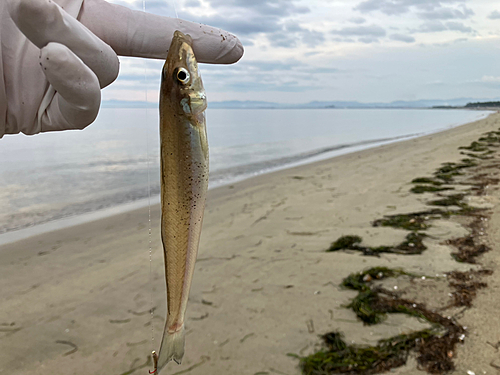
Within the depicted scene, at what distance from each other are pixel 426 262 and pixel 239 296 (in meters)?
2.63

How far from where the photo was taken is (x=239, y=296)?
4715 millimetres

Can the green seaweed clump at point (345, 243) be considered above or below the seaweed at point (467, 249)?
below

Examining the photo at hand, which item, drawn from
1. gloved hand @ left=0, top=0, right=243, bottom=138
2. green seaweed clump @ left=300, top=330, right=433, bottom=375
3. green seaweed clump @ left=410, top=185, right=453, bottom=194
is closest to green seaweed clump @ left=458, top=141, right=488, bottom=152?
green seaweed clump @ left=410, top=185, right=453, bottom=194

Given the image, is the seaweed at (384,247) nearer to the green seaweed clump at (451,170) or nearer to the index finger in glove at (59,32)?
the index finger in glove at (59,32)

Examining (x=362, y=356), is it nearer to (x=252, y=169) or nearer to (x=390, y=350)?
(x=390, y=350)

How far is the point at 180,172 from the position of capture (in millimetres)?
1217

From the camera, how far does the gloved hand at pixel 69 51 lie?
1.29 metres

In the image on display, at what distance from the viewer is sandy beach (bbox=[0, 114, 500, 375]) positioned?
12.0ft

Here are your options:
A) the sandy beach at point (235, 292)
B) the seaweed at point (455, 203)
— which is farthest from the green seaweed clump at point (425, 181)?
the seaweed at point (455, 203)

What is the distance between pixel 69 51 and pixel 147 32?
0.67 metres

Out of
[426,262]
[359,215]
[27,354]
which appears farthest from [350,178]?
[27,354]

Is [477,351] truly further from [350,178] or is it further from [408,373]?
[350,178]

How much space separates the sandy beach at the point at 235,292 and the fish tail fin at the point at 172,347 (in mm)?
2358

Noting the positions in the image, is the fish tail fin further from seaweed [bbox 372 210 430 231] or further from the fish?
seaweed [bbox 372 210 430 231]
